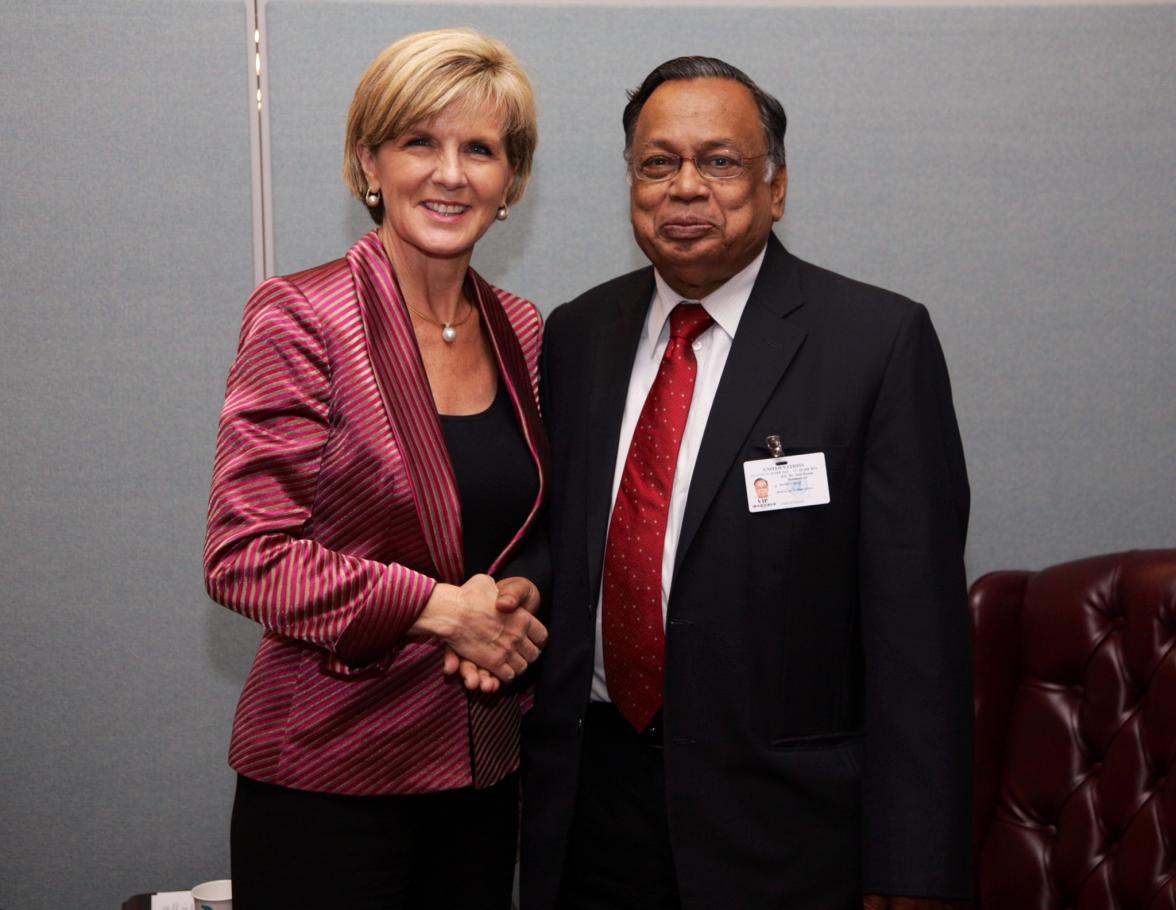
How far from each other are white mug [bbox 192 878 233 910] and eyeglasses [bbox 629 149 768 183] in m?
1.62

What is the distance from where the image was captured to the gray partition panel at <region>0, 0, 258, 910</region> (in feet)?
8.78

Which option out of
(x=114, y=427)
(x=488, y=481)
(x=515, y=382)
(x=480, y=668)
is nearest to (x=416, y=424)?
(x=488, y=481)

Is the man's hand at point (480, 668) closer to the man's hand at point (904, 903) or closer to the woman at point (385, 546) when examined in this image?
the woman at point (385, 546)

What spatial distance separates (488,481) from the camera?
1.92 m

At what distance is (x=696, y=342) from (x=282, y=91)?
125 centimetres

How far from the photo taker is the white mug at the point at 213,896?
8.30 ft

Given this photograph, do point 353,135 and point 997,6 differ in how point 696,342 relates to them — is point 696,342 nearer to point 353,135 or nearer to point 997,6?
point 353,135

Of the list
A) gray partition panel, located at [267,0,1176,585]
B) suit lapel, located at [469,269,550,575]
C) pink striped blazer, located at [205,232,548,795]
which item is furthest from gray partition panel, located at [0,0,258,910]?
pink striped blazer, located at [205,232,548,795]

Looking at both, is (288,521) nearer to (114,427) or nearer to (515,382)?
(515,382)

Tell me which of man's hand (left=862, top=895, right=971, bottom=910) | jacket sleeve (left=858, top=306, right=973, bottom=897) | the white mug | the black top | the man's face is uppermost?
the man's face

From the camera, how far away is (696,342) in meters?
2.00

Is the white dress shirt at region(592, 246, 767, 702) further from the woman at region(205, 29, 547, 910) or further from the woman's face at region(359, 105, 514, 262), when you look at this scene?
the woman's face at region(359, 105, 514, 262)

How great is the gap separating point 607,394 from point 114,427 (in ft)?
4.15

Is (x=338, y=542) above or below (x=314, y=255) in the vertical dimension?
below
